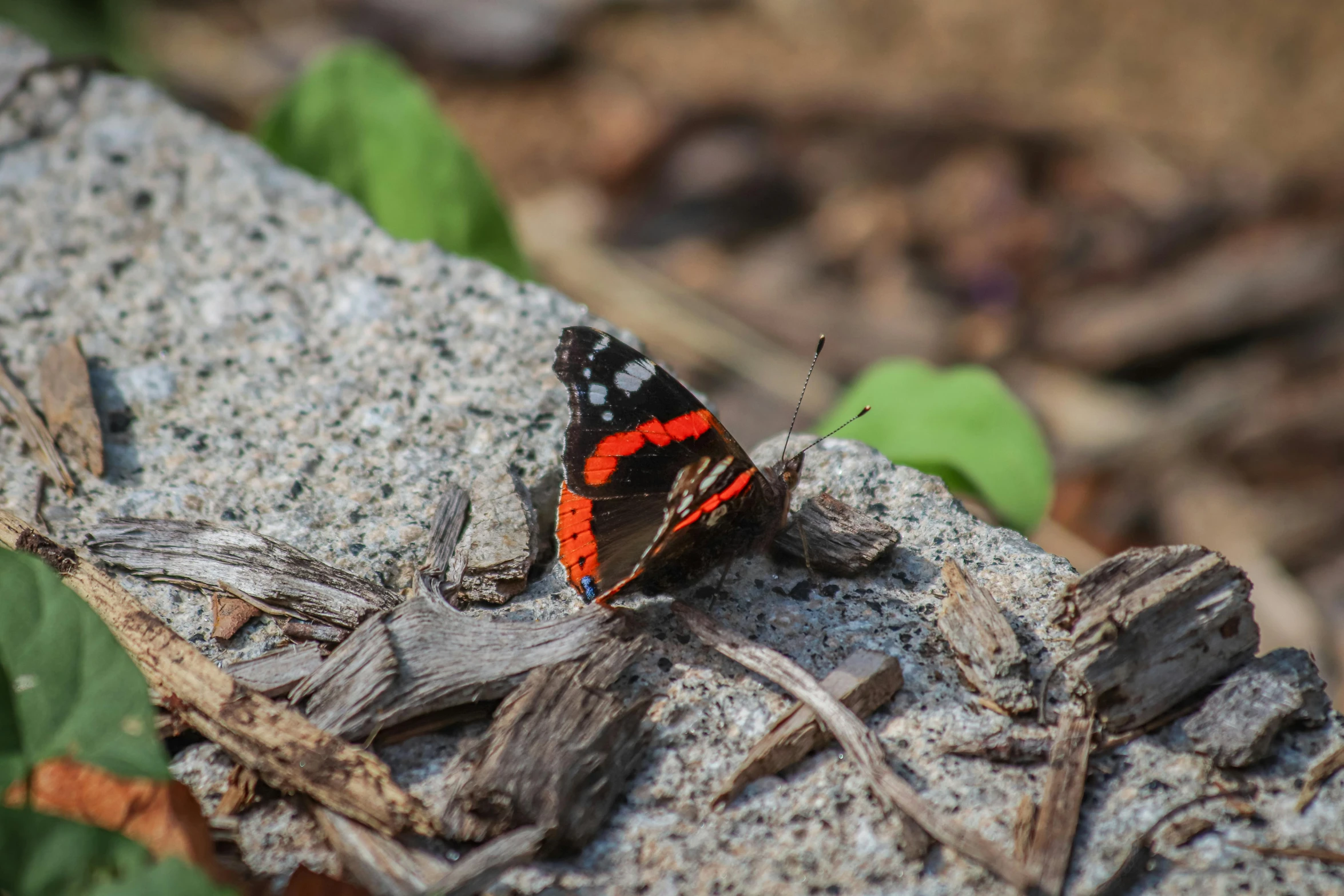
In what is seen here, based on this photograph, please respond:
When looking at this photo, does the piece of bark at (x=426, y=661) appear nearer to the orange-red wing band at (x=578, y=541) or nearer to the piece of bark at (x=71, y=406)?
the orange-red wing band at (x=578, y=541)

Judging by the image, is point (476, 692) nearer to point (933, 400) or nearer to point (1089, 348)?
point (933, 400)

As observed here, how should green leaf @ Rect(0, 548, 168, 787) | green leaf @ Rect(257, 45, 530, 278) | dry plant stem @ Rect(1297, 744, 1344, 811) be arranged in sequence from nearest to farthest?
green leaf @ Rect(0, 548, 168, 787) → dry plant stem @ Rect(1297, 744, 1344, 811) → green leaf @ Rect(257, 45, 530, 278)

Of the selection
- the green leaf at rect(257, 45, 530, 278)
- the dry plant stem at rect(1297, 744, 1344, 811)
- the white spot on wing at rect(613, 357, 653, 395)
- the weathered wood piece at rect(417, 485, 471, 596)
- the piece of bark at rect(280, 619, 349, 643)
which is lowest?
the piece of bark at rect(280, 619, 349, 643)

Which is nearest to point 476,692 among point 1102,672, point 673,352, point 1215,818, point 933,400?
point 1102,672

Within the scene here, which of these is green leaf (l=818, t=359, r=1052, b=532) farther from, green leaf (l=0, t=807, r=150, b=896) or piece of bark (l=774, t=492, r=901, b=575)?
green leaf (l=0, t=807, r=150, b=896)

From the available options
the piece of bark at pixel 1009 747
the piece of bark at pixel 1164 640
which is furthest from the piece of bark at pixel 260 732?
the piece of bark at pixel 1164 640

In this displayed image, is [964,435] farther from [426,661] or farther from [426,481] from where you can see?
[426,661]

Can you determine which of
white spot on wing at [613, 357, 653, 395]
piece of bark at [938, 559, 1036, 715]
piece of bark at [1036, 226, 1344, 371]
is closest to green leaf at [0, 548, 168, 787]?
white spot on wing at [613, 357, 653, 395]

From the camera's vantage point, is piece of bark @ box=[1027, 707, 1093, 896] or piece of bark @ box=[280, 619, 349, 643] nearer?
piece of bark @ box=[1027, 707, 1093, 896]
